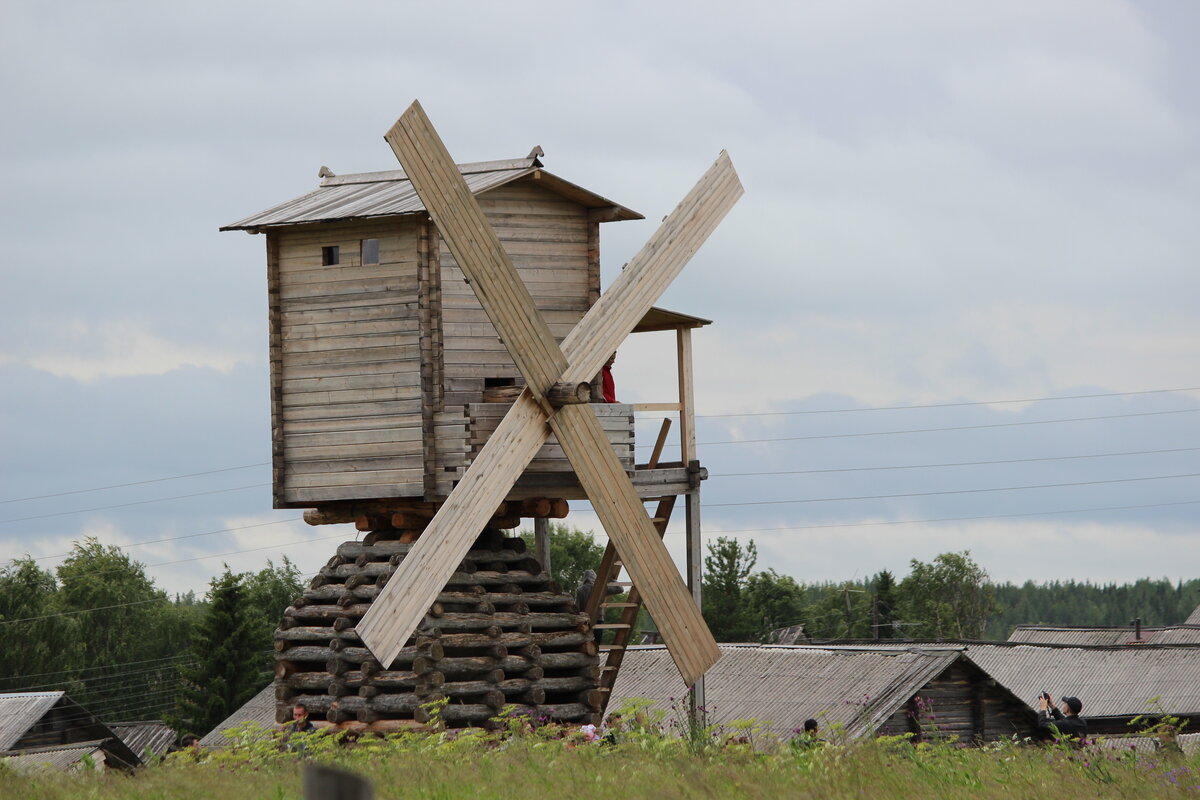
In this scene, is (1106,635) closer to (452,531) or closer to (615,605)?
(615,605)

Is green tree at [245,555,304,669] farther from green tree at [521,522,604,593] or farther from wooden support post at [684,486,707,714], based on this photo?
wooden support post at [684,486,707,714]

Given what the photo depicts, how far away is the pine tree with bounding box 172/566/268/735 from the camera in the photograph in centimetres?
4072

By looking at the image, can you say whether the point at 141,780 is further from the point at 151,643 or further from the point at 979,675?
the point at 151,643

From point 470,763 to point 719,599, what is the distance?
43.9m

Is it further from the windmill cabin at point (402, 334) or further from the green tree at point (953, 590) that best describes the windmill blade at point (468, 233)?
the green tree at point (953, 590)

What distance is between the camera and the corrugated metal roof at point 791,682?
23891 millimetres

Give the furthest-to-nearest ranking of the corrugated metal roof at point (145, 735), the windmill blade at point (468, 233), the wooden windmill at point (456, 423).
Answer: the corrugated metal roof at point (145, 735), the wooden windmill at point (456, 423), the windmill blade at point (468, 233)

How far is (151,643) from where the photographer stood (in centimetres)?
6228

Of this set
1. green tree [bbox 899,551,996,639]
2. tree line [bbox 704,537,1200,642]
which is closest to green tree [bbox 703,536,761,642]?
tree line [bbox 704,537,1200,642]

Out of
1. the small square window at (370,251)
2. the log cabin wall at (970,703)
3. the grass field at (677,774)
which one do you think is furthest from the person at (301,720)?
the log cabin wall at (970,703)

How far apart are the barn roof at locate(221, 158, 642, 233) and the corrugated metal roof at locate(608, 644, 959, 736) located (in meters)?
9.79

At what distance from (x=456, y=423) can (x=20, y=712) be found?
21012 millimetres

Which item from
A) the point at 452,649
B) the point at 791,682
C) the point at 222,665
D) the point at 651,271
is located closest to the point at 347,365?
the point at 452,649

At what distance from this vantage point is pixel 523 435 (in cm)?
1484
